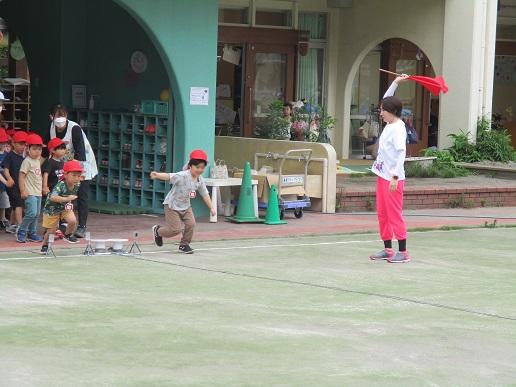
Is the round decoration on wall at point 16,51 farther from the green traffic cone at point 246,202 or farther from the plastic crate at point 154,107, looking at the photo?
the green traffic cone at point 246,202

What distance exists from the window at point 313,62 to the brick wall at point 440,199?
18.2 ft

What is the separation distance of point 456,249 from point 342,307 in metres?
4.76

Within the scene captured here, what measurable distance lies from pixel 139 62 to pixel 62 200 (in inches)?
207

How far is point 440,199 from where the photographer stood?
2012 centimetres

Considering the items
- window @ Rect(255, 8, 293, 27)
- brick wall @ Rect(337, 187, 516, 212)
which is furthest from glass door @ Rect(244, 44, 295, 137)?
brick wall @ Rect(337, 187, 516, 212)

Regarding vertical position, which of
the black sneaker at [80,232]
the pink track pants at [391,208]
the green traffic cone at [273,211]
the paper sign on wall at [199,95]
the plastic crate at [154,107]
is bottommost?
the black sneaker at [80,232]

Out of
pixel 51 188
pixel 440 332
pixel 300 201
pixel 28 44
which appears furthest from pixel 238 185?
pixel 440 332

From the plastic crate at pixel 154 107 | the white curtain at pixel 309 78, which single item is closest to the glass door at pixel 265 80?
the white curtain at pixel 309 78

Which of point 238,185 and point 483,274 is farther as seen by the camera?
point 238,185

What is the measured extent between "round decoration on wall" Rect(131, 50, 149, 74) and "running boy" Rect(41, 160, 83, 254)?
188 inches

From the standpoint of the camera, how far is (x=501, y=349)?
9.09 m

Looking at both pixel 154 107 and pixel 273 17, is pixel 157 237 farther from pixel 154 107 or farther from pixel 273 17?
pixel 273 17

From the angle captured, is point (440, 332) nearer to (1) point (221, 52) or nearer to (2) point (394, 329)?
(2) point (394, 329)

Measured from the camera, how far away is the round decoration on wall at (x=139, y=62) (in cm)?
1833
